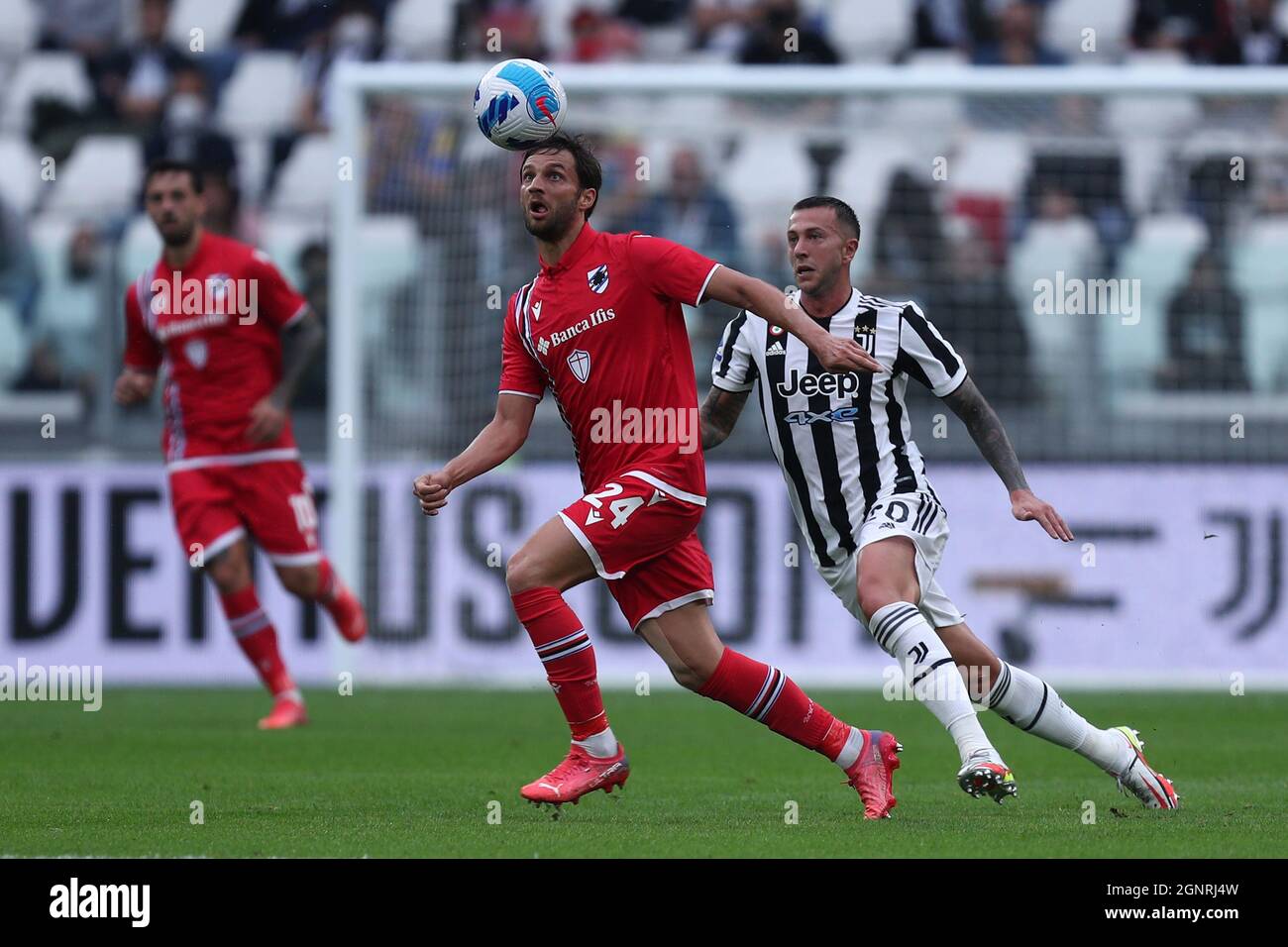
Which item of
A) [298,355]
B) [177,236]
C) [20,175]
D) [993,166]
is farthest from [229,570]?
[20,175]

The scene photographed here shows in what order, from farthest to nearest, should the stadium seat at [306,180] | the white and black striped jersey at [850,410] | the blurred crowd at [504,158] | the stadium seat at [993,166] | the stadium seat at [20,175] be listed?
1. the stadium seat at [306,180]
2. the stadium seat at [20,175]
3. the stadium seat at [993,166]
4. the blurred crowd at [504,158]
5. the white and black striped jersey at [850,410]

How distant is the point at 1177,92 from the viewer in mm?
13305

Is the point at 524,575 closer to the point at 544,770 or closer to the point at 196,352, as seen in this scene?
the point at 544,770

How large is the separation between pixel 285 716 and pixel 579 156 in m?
4.62

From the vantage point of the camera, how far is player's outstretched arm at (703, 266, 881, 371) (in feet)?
21.2

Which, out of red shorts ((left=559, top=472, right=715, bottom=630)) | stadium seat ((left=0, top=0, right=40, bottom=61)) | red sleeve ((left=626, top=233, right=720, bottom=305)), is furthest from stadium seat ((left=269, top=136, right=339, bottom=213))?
red shorts ((left=559, top=472, right=715, bottom=630))

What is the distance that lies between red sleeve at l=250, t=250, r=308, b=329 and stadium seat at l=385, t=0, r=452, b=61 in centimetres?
674

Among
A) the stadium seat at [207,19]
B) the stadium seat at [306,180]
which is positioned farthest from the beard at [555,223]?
the stadium seat at [207,19]

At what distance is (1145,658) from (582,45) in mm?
7386

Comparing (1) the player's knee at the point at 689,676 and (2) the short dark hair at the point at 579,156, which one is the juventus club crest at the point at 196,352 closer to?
(2) the short dark hair at the point at 579,156

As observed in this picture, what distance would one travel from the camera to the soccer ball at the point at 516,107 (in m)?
7.39

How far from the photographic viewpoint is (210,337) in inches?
428

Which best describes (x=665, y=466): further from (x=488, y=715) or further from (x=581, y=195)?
(x=488, y=715)

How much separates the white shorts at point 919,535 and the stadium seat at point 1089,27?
10.8 m
